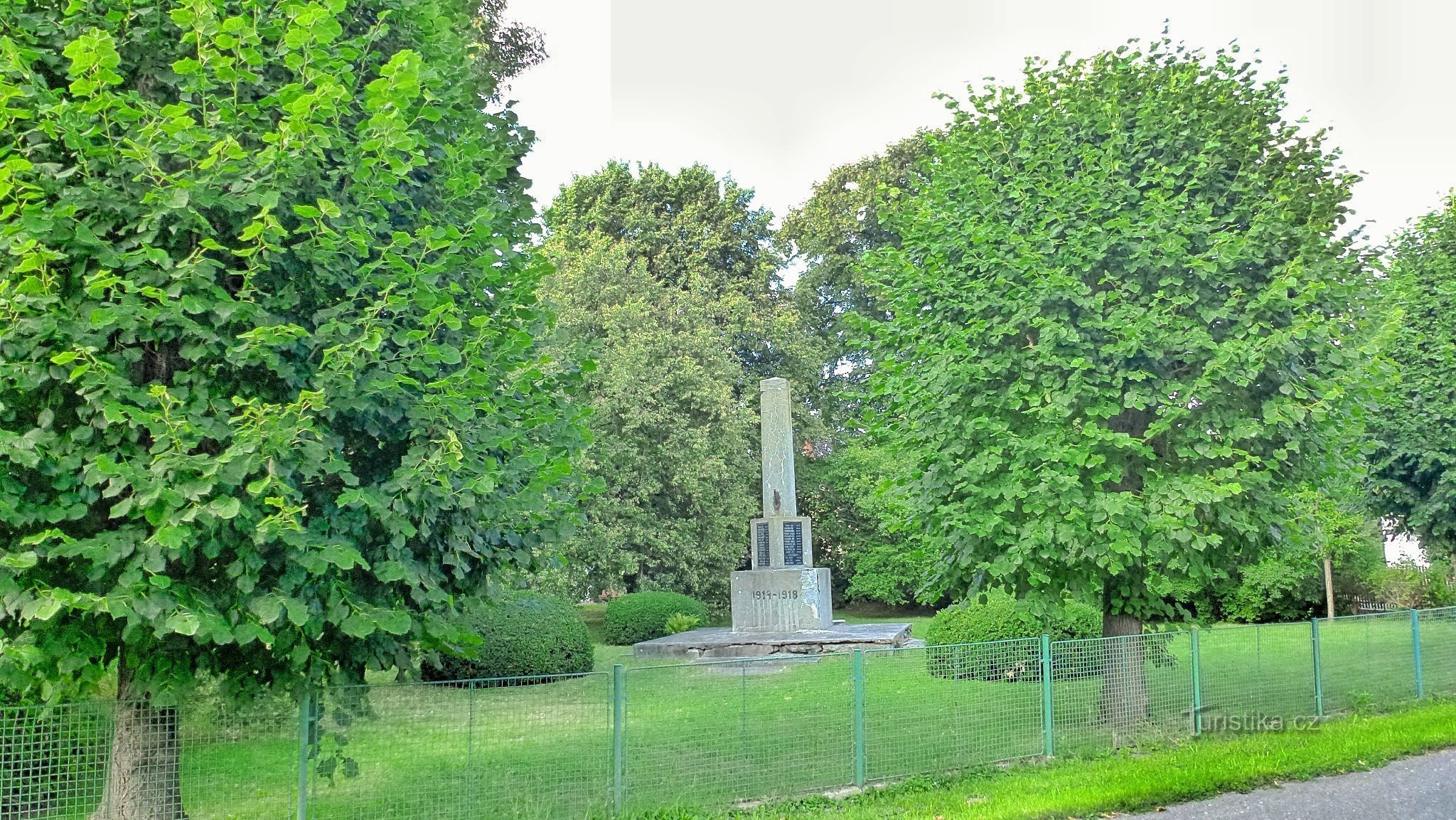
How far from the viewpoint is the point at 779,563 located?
20.2 metres

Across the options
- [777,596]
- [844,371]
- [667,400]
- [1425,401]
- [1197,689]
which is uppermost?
[844,371]

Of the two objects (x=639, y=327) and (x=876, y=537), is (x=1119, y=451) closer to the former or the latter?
(x=639, y=327)

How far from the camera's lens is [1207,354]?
377 inches

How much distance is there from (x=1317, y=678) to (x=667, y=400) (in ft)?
57.3

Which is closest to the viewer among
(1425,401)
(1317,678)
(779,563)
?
(1317,678)

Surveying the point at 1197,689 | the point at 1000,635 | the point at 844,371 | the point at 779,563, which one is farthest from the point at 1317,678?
the point at 844,371

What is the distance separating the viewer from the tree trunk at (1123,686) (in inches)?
398

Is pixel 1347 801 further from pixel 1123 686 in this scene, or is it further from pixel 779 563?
pixel 779 563

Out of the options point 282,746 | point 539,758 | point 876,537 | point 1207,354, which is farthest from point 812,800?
point 876,537

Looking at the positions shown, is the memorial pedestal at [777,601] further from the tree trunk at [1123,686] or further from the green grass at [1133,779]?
the green grass at [1133,779]

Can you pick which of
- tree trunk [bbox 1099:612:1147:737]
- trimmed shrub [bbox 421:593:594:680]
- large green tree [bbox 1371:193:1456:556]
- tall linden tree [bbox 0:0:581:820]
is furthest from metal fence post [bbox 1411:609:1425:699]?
tall linden tree [bbox 0:0:581:820]

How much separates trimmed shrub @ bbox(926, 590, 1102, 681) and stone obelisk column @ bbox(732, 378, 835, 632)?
471 cm

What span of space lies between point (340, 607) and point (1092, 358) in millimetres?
7329

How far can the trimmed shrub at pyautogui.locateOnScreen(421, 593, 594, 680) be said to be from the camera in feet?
43.8
